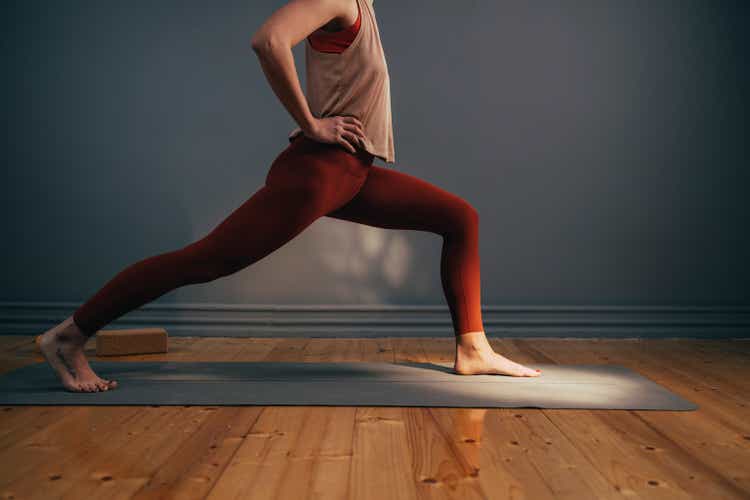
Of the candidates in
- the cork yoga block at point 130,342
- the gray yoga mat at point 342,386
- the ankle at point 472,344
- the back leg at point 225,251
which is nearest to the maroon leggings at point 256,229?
the back leg at point 225,251

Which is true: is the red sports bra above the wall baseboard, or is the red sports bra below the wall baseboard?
above

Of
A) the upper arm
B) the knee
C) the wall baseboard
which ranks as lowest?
the wall baseboard

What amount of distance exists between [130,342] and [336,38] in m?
1.43

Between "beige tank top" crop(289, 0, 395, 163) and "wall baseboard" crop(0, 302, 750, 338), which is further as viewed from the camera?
"wall baseboard" crop(0, 302, 750, 338)

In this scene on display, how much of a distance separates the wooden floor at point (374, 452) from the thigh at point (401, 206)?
23.7 inches

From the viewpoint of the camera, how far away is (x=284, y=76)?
1809 mm

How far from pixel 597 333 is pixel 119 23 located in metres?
2.46

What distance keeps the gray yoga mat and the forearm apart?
73cm

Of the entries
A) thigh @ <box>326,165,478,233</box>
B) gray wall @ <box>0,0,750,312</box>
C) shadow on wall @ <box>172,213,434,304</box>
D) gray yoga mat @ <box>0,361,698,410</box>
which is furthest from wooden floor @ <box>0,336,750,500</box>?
shadow on wall @ <box>172,213,434,304</box>

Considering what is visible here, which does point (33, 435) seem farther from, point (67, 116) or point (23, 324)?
point (67, 116)

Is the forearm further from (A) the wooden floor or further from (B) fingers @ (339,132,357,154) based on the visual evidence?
(A) the wooden floor

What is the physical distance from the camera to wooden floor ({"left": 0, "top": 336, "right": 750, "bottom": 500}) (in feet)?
4.14

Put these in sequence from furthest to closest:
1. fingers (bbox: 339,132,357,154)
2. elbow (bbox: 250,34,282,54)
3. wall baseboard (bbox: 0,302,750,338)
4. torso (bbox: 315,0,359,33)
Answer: wall baseboard (bbox: 0,302,750,338)
fingers (bbox: 339,132,357,154)
torso (bbox: 315,0,359,33)
elbow (bbox: 250,34,282,54)

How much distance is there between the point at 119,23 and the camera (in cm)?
A: 322
